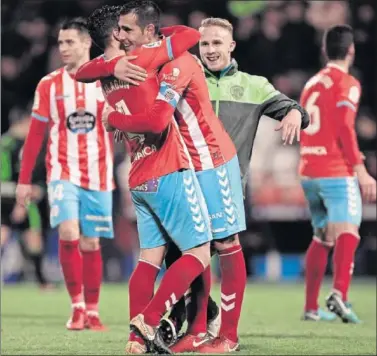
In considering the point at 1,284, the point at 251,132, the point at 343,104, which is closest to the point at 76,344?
the point at 251,132

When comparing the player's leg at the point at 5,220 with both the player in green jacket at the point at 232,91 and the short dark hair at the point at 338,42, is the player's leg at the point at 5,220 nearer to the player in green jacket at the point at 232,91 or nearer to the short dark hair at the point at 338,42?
the short dark hair at the point at 338,42

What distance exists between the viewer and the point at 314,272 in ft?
27.8

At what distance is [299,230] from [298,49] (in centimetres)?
241

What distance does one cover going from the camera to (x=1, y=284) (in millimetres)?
12797

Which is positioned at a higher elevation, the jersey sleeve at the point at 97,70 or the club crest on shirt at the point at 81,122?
the jersey sleeve at the point at 97,70

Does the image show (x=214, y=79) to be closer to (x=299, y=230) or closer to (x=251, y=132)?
(x=251, y=132)

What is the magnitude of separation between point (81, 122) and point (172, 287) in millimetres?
2401

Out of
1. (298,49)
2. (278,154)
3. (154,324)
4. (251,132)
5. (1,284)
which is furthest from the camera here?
(298,49)

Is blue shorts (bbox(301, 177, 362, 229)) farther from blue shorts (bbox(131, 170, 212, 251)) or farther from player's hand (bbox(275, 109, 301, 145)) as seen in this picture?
Answer: blue shorts (bbox(131, 170, 212, 251))

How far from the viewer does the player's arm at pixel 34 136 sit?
25.6ft

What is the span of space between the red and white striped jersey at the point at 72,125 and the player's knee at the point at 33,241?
14.2 feet

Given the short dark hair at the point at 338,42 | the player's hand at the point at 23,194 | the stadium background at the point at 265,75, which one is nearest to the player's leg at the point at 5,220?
the stadium background at the point at 265,75

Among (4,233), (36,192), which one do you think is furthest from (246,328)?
(4,233)

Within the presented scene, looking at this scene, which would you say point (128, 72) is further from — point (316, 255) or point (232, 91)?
point (316, 255)
